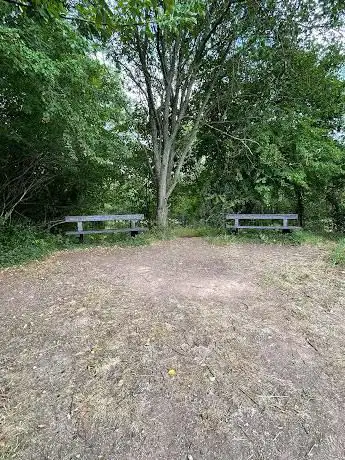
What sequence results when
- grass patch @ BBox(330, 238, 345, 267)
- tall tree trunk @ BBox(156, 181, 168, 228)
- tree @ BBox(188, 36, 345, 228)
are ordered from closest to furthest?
grass patch @ BBox(330, 238, 345, 267), tree @ BBox(188, 36, 345, 228), tall tree trunk @ BBox(156, 181, 168, 228)

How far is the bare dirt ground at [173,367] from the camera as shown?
5.41 ft

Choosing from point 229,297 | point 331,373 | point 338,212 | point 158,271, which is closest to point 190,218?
point 338,212

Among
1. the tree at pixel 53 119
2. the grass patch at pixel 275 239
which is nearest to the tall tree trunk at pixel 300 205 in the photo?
the grass patch at pixel 275 239

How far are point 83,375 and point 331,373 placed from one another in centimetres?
182

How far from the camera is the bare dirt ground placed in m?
1.65

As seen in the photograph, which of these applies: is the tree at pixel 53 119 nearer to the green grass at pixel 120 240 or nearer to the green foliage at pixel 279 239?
the green grass at pixel 120 240

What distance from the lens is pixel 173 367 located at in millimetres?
2238

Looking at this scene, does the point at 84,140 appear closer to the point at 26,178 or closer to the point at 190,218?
the point at 26,178

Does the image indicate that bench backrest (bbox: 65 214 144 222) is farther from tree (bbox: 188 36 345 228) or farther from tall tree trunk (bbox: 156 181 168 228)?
tree (bbox: 188 36 345 228)

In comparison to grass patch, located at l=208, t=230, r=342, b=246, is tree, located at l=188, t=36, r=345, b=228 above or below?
above

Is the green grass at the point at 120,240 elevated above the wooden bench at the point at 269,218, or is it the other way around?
the wooden bench at the point at 269,218

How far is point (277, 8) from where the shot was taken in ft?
23.4

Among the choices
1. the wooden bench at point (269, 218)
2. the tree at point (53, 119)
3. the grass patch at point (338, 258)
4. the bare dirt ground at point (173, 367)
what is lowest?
the bare dirt ground at point (173, 367)

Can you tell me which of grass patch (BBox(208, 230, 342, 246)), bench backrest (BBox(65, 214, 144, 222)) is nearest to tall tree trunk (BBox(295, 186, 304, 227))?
grass patch (BBox(208, 230, 342, 246))
